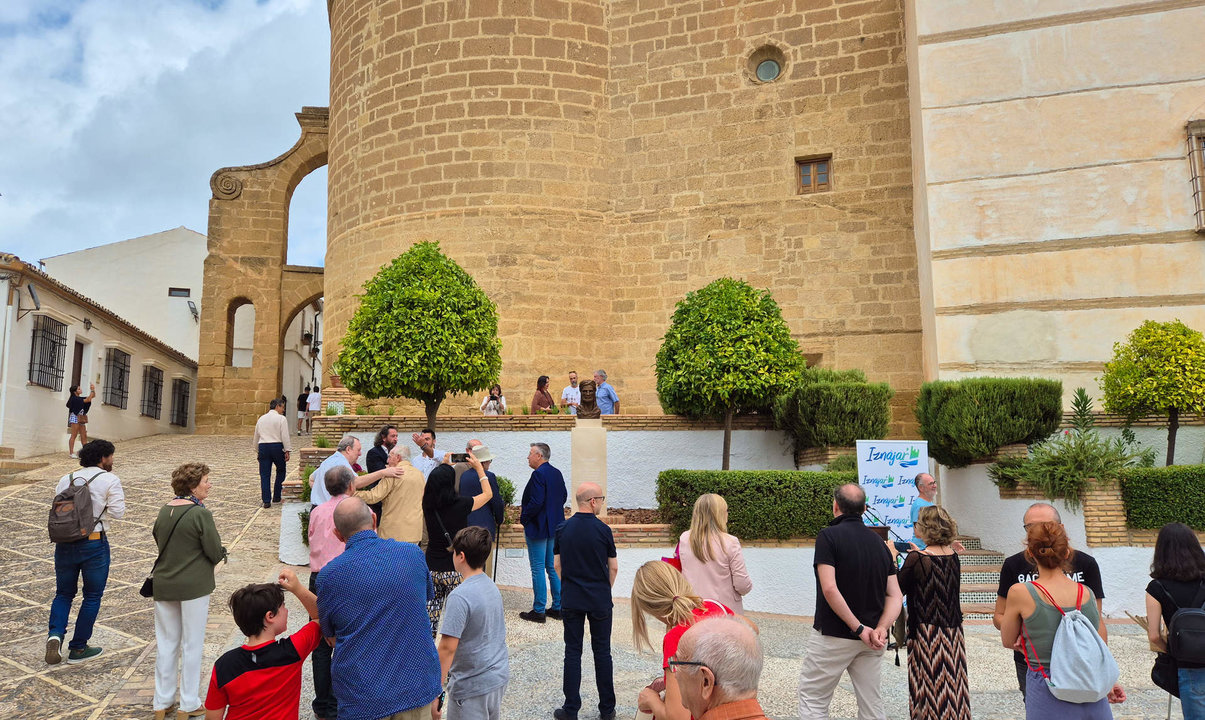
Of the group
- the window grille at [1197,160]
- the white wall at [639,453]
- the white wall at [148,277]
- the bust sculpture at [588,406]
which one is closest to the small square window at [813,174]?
the window grille at [1197,160]

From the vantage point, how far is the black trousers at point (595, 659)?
5465 millimetres

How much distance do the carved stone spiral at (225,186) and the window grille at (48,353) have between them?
7076 millimetres

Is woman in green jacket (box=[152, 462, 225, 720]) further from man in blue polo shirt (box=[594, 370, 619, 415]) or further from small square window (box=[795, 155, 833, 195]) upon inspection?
small square window (box=[795, 155, 833, 195])

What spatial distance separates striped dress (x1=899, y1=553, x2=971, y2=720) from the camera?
15.8 ft

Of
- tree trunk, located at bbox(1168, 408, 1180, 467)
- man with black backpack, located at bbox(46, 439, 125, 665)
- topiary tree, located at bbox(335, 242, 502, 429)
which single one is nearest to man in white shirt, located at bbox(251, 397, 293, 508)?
topiary tree, located at bbox(335, 242, 502, 429)

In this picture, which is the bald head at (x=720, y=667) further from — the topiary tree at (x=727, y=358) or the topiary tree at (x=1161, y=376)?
the topiary tree at (x=1161, y=376)

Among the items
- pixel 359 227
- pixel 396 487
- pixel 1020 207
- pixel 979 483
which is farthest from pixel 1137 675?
pixel 359 227

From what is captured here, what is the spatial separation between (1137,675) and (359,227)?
554 inches

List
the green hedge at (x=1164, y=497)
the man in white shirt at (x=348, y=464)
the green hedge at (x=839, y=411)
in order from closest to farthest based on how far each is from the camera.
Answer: the man in white shirt at (x=348, y=464), the green hedge at (x=1164, y=497), the green hedge at (x=839, y=411)

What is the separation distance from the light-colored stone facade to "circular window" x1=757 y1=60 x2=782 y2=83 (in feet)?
11.5

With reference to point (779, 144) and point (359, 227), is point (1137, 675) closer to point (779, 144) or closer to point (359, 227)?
point (779, 144)

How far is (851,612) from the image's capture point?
4668 mm

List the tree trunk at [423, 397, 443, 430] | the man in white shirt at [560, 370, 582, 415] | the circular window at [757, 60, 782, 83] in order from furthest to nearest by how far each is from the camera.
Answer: the circular window at [757, 60, 782, 83] < the man in white shirt at [560, 370, 582, 415] < the tree trunk at [423, 397, 443, 430]

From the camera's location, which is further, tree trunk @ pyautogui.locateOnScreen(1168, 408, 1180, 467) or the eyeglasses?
tree trunk @ pyautogui.locateOnScreen(1168, 408, 1180, 467)
